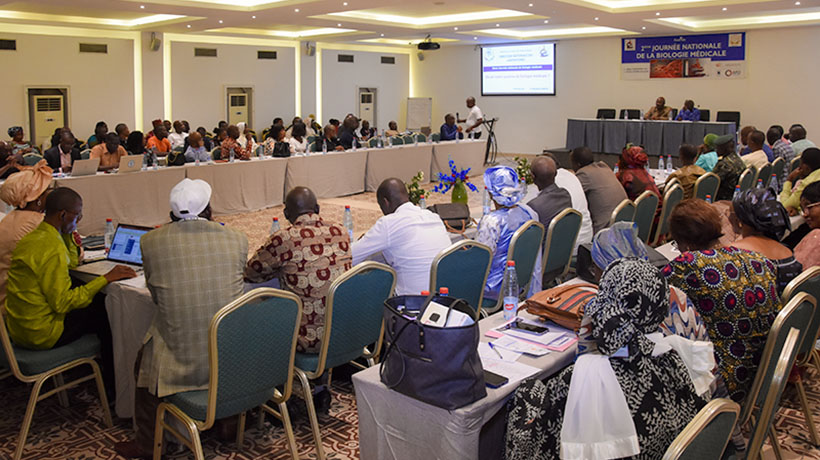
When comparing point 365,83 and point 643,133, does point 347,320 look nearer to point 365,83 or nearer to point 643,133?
point 643,133

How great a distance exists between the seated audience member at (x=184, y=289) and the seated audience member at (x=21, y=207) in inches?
43.6

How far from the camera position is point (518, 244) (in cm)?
406

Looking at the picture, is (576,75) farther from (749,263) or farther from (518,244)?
(749,263)

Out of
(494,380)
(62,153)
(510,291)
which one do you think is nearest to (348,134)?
(62,153)

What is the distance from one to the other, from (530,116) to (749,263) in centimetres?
1630

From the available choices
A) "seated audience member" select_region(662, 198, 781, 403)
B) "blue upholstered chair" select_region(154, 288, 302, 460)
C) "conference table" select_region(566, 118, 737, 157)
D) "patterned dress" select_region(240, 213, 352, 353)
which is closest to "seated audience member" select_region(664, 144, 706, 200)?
"seated audience member" select_region(662, 198, 781, 403)

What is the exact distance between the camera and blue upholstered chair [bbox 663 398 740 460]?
1407mm

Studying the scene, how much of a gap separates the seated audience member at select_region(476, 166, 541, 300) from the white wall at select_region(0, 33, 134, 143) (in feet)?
38.2

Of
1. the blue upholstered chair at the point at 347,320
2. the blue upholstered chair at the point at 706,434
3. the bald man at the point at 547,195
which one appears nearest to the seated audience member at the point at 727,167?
the bald man at the point at 547,195

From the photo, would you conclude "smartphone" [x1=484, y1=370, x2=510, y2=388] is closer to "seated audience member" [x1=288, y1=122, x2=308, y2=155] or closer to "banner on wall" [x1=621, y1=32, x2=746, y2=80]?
"seated audience member" [x1=288, y1=122, x2=308, y2=155]

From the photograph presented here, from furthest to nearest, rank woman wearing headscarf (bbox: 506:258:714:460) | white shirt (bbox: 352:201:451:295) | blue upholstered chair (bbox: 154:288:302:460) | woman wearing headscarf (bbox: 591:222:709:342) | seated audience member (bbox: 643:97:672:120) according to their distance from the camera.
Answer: seated audience member (bbox: 643:97:672:120), white shirt (bbox: 352:201:451:295), blue upholstered chair (bbox: 154:288:302:460), woman wearing headscarf (bbox: 591:222:709:342), woman wearing headscarf (bbox: 506:258:714:460)

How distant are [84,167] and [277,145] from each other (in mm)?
2977

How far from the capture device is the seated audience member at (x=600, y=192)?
18.9ft

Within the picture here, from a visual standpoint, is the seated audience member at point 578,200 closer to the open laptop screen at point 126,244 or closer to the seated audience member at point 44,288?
the open laptop screen at point 126,244
